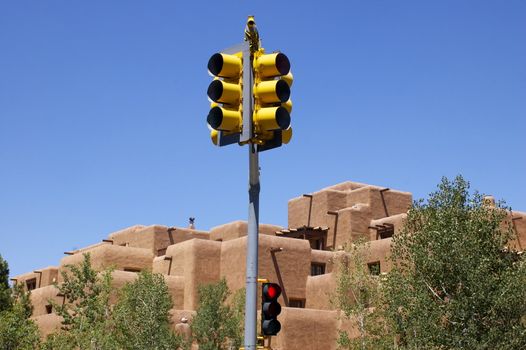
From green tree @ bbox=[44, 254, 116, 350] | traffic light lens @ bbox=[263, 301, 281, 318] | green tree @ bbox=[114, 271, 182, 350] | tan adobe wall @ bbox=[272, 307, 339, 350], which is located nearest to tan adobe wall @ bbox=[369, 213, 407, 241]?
tan adobe wall @ bbox=[272, 307, 339, 350]

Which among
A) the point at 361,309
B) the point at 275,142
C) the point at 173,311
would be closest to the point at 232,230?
the point at 173,311

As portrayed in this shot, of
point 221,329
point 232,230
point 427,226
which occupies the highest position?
point 232,230

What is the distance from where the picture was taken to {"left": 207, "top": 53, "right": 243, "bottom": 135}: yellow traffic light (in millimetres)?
9180

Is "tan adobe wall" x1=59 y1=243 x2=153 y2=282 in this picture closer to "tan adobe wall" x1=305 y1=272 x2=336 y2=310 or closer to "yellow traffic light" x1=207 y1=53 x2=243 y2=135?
"tan adobe wall" x1=305 y1=272 x2=336 y2=310

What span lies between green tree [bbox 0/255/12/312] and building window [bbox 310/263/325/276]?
62.8 ft

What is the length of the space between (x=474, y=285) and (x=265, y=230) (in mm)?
31623

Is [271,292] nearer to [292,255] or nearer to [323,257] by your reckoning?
[292,255]

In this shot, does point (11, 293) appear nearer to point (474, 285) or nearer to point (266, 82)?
point (474, 285)

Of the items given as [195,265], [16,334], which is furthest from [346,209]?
[16,334]

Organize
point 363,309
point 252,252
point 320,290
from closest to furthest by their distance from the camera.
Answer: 1. point 252,252
2. point 363,309
3. point 320,290

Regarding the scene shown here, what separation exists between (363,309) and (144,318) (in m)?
10.0

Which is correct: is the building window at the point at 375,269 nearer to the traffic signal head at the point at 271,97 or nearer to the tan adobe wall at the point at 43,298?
the tan adobe wall at the point at 43,298

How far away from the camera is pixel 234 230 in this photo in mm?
55969

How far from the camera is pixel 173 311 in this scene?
4588cm
